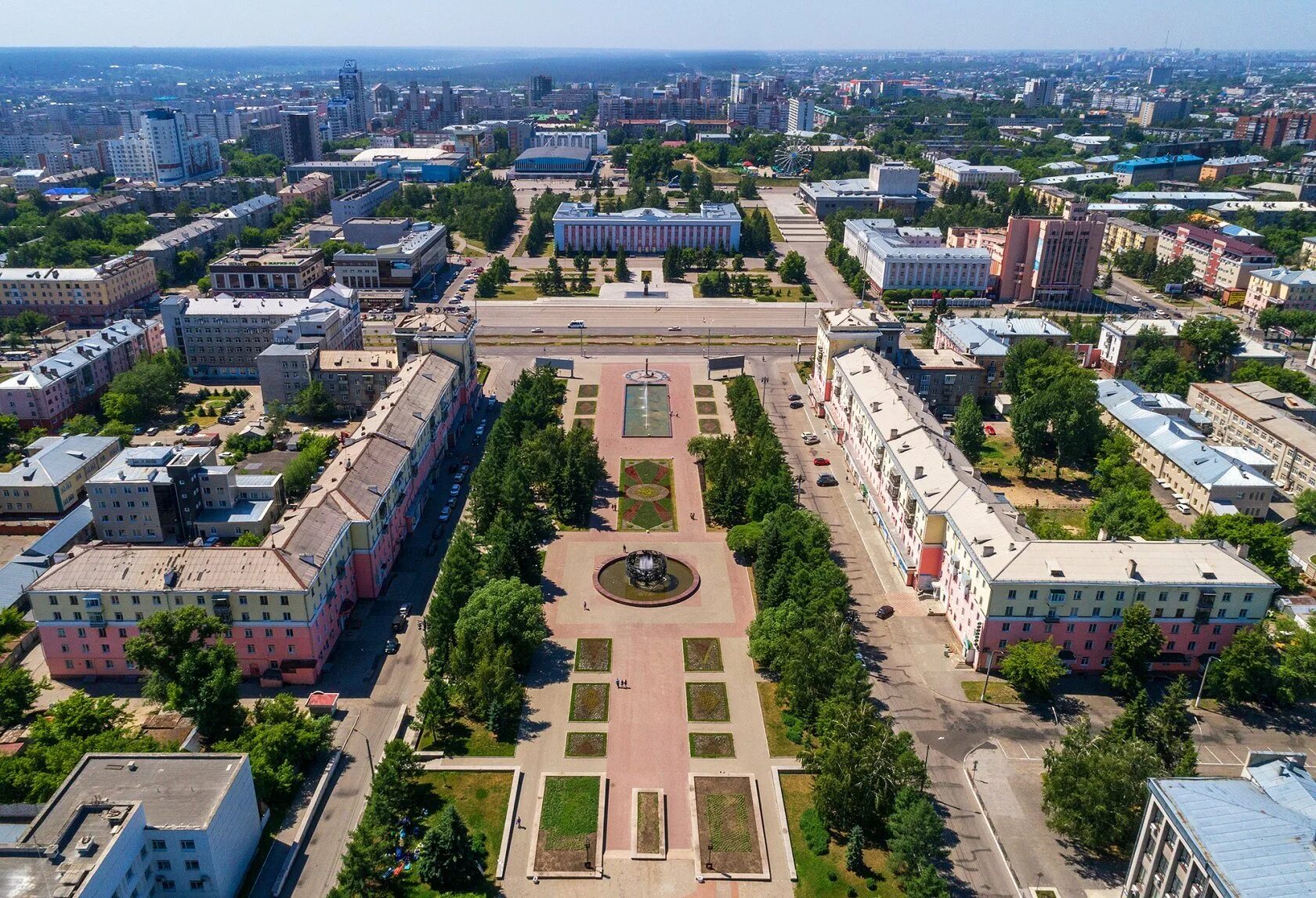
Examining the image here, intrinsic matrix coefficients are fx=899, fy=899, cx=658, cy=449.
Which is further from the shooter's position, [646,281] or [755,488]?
[646,281]

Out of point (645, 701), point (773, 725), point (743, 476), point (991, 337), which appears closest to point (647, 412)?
point (743, 476)

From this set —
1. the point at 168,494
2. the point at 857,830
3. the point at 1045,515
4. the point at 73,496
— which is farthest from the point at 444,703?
the point at 1045,515

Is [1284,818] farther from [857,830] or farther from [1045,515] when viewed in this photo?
[1045,515]

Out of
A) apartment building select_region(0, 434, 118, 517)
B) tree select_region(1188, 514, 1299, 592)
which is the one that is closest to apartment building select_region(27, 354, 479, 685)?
apartment building select_region(0, 434, 118, 517)

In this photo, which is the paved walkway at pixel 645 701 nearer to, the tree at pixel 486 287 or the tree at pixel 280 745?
the tree at pixel 280 745

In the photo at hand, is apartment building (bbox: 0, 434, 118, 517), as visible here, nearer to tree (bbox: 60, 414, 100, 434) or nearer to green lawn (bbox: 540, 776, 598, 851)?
tree (bbox: 60, 414, 100, 434)

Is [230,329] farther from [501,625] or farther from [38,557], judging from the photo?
[501,625]
